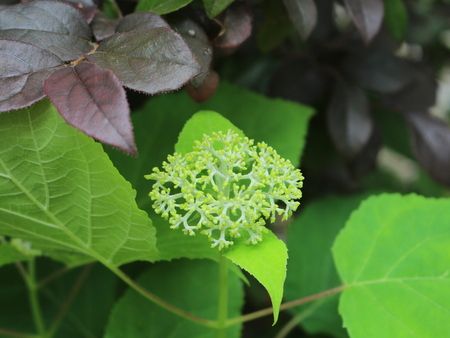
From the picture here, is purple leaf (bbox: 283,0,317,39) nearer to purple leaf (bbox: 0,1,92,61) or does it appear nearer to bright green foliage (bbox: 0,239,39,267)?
purple leaf (bbox: 0,1,92,61)

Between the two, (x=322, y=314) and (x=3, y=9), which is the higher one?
(x=3, y=9)

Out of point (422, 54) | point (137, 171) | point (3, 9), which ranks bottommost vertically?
point (422, 54)

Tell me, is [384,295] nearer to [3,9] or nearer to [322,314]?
[322,314]

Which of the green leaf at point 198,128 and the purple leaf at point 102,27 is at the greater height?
the purple leaf at point 102,27

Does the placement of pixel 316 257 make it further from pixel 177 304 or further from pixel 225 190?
pixel 225 190

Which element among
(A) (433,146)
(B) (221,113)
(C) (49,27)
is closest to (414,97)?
(A) (433,146)

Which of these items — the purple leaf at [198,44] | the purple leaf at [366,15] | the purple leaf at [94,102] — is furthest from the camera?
the purple leaf at [366,15]

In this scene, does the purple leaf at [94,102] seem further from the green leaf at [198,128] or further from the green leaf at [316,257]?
the green leaf at [316,257]

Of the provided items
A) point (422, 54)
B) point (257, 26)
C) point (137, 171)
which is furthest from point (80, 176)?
point (422, 54)

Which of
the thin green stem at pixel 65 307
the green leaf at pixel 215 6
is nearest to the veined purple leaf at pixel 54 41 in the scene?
the green leaf at pixel 215 6
